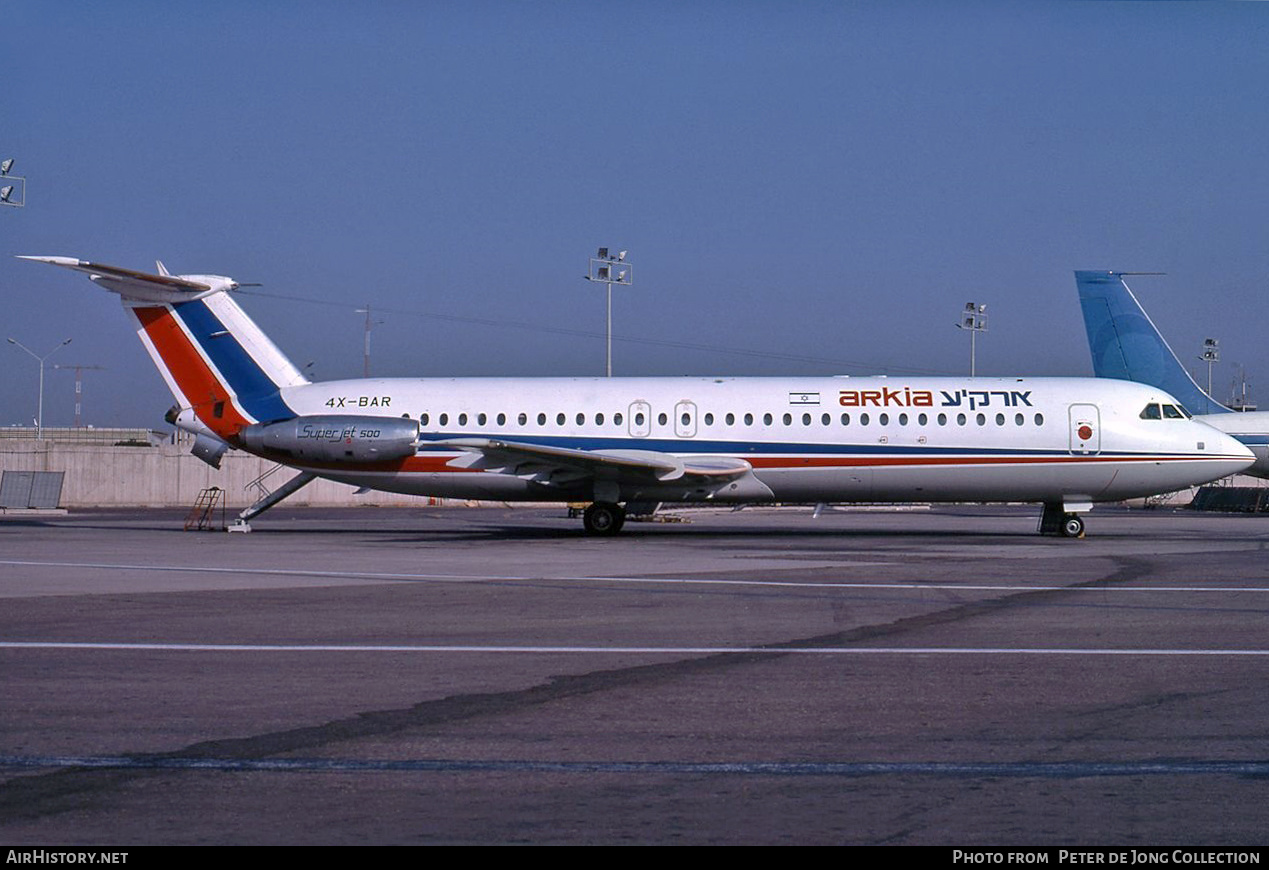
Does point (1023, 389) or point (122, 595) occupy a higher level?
point (1023, 389)

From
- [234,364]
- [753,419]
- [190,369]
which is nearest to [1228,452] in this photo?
[753,419]

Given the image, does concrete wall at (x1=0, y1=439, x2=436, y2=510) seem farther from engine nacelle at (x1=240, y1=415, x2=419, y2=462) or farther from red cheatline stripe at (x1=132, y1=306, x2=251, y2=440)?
engine nacelle at (x1=240, y1=415, x2=419, y2=462)

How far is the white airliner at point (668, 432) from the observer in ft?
101

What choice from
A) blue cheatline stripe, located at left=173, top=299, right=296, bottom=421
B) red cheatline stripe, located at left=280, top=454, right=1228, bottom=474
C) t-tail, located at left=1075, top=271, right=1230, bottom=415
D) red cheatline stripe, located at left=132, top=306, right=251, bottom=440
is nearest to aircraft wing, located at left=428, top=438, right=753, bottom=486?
red cheatline stripe, located at left=280, top=454, right=1228, bottom=474

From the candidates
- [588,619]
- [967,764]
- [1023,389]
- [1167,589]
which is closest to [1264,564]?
[1167,589]

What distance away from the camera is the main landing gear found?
31.2m

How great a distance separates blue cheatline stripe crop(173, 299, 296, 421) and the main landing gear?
705 inches

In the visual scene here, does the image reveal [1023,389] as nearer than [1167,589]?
No

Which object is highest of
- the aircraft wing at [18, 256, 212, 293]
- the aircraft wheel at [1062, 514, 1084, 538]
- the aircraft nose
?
the aircraft wing at [18, 256, 212, 293]

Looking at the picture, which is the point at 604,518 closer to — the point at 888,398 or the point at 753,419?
the point at 753,419

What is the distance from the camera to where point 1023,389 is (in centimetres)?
3152

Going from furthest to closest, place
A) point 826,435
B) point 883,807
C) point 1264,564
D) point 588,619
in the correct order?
point 826,435 < point 1264,564 < point 588,619 < point 883,807
